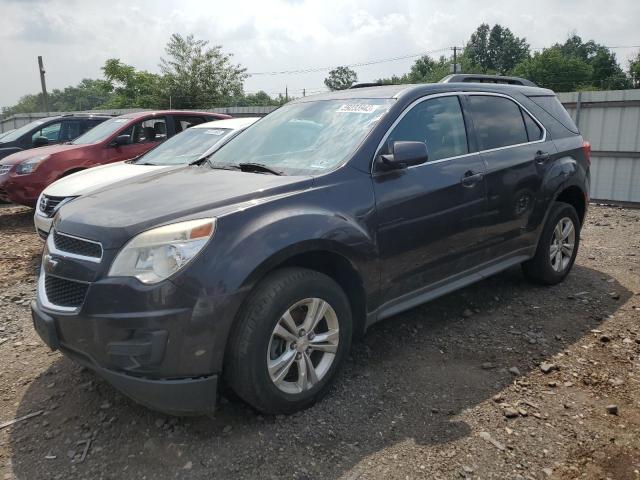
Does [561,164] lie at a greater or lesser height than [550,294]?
greater

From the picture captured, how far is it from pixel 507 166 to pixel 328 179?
1746mm

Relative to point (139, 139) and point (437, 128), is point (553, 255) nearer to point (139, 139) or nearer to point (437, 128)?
point (437, 128)

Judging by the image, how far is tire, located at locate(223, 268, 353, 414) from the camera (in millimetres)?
2654

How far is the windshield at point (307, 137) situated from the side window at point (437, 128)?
187mm

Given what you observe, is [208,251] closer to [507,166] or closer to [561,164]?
[507,166]

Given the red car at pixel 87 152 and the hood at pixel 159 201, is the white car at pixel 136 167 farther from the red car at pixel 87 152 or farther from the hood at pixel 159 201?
the hood at pixel 159 201

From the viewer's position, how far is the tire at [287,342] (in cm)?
265

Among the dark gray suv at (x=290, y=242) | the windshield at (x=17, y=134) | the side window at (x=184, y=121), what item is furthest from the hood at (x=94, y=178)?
the windshield at (x=17, y=134)

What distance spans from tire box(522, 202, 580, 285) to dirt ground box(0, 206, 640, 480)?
53 cm

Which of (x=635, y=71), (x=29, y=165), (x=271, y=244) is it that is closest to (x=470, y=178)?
(x=271, y=244)

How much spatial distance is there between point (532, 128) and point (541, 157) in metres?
0.29

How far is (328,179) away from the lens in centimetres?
314

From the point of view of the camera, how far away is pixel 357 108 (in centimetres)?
372

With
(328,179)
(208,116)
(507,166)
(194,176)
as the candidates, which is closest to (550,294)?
(507,166)
